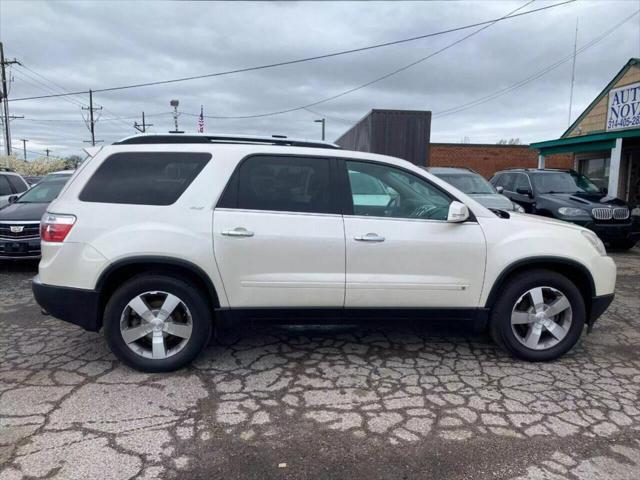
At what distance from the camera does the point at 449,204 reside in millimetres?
3926

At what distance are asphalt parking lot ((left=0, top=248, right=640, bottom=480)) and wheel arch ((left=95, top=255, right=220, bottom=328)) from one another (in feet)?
2.03

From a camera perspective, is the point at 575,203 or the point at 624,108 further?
the point at 624,108

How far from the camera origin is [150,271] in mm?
3721

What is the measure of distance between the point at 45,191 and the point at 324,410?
7920 millimetres

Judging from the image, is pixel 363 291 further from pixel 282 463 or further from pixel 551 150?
pixel 551 150

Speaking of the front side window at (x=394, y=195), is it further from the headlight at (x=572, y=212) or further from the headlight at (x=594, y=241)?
the headlight at (x=572, y=212)

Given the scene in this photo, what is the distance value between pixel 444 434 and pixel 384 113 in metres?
12.1

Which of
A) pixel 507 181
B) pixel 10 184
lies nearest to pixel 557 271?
pixel 507 181

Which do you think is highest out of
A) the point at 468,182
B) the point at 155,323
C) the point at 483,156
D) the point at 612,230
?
the point at 483,156

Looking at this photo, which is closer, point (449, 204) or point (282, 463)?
point (282, 463)

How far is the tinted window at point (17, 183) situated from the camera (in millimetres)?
10898

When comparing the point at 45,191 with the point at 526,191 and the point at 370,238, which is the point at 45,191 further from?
the point at 526,191

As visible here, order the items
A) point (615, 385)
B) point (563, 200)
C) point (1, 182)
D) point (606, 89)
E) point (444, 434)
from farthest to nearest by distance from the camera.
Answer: point (606, 89)
point (1, 182)
point (563, 200)
point (615, 385)
point (444, 434)

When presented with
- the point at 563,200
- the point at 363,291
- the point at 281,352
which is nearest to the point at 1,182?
the point at 281,352
